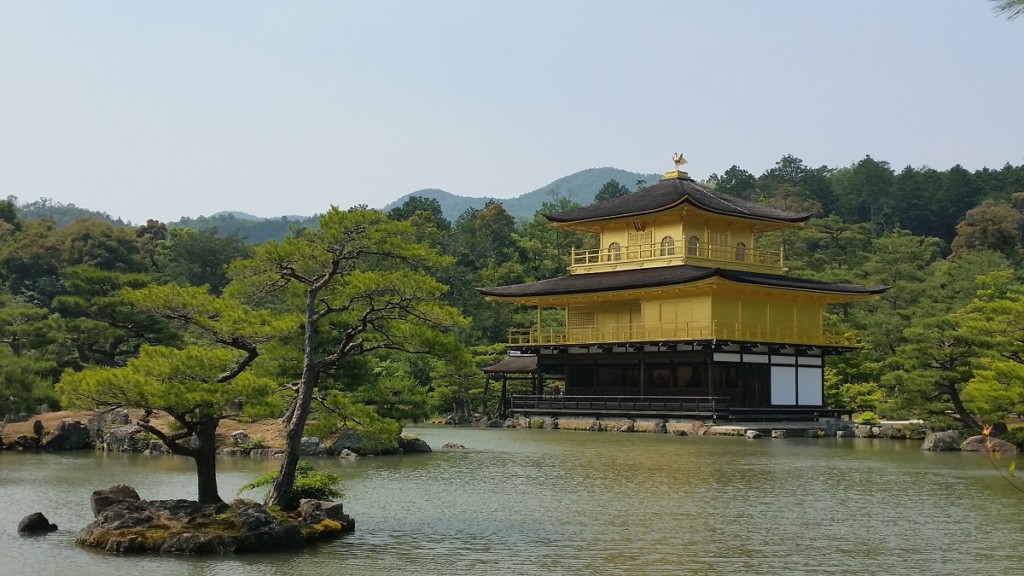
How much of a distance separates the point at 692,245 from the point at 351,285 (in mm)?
29612

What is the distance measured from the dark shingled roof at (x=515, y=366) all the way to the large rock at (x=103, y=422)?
17.1 meters

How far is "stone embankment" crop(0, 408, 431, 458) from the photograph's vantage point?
27344 millimetres

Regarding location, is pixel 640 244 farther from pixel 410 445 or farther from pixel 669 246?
pixel 410 445

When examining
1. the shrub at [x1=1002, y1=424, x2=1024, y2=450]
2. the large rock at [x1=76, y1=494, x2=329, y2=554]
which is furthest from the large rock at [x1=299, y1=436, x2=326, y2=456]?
the shrub at [x1=1002, y1=424, x2=1024, y2=450]

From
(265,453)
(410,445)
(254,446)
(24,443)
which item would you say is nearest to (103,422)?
(24,443)

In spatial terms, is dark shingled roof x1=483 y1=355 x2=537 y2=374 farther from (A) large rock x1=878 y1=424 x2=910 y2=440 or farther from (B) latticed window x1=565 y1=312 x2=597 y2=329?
(A) large rock x1=878 y1=424 x2=910 y2=440

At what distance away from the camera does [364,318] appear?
15.9 metres

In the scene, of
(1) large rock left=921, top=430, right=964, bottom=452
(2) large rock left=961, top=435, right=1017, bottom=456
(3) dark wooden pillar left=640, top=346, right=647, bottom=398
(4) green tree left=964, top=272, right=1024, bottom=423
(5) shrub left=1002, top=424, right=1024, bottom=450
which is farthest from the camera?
(3) dark wooden pillar left=640, top=346, right=647, bottom=398

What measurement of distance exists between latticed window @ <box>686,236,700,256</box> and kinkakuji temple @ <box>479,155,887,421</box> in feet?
0.13

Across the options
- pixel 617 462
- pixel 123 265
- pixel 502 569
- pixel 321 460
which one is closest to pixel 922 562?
pixel 502 569

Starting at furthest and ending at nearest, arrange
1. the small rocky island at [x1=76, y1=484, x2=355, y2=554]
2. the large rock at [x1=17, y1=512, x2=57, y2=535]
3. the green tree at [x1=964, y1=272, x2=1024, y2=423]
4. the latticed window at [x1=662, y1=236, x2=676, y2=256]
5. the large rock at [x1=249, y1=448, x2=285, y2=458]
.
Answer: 1. the latticed window at [x1=662, y1=236, x2=676, y2=256]
2. the large rock at [x1=249, y1=448, x2=285, y2=458]
3. the green tree at [x1=964, y1=272, x2=1024, y2=423]
4. the large rock at [x1=17, y1=512, x2=57, y2=535]
5. the small rocky island at [x1=76, y1=484, x2=355, y2=554]

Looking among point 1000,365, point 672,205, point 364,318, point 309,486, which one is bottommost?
point 309,486

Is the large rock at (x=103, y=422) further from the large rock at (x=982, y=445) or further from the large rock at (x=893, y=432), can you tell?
the large rock at (x=893, y=432)

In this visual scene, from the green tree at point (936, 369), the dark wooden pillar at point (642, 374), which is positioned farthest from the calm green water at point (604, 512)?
the dark wooden pillar at point (642, 374)
